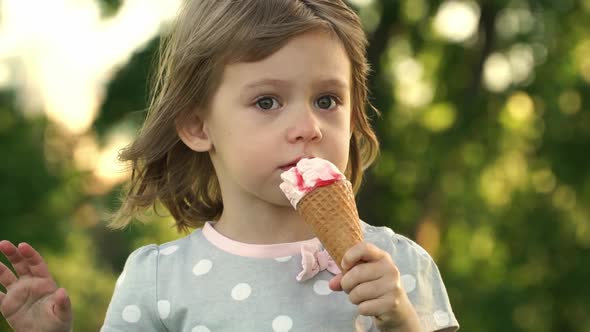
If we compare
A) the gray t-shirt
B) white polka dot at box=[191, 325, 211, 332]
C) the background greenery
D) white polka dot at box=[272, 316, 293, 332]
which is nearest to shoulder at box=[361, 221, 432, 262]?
the gray t-shirt

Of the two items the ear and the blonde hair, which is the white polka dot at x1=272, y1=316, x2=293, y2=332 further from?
the blonde hair

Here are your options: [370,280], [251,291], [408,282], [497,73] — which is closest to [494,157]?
[497,73]

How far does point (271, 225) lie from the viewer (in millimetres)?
3277

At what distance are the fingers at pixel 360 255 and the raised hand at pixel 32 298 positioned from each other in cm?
118

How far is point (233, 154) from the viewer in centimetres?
319

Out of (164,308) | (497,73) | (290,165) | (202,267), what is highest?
(290,165)

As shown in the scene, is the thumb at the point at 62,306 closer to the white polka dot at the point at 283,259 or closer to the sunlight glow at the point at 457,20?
the white polka dot at the point at 283,259

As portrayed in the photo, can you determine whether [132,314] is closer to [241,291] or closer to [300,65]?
[241,291]

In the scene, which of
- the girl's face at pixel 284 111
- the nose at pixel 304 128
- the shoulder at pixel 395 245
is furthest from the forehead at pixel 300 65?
the shoulder at pixel 395 245

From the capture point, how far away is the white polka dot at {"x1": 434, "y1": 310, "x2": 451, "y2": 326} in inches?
124

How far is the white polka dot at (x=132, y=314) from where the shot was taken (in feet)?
10.7

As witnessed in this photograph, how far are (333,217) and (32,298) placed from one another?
127 centimetres

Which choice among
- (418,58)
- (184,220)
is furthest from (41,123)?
(184,220)

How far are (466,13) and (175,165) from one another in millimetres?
10055
